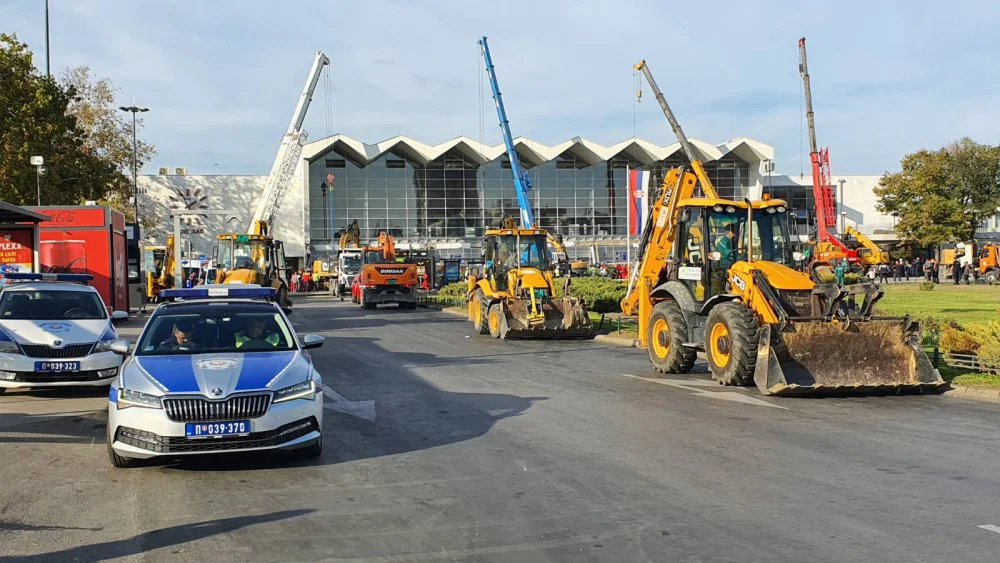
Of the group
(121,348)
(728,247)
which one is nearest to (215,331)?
(121,348)

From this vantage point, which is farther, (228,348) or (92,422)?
(92,422)

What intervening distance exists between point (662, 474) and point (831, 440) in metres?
2.43

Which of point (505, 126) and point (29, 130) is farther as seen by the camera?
point (505, 126)

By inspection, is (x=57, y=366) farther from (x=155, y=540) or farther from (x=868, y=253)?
(x=868, y=253)

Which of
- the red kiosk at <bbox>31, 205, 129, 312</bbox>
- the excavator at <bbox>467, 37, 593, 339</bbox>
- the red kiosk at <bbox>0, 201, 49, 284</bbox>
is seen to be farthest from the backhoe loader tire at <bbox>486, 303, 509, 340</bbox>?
the red kiosk at <bbox>0, 201, 49, 284</bbox>

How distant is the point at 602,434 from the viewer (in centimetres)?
948

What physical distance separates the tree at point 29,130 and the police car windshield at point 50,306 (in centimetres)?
2380

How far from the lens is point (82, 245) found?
26.0 meters

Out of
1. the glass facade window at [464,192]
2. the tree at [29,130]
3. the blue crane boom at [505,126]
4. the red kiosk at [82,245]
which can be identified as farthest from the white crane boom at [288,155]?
the red kiosk at [82,245]

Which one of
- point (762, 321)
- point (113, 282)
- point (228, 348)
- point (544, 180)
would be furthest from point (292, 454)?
point (544, 180)

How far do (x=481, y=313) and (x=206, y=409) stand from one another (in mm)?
16476

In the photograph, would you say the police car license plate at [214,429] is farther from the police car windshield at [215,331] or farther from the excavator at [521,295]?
the excavator at [521,295]

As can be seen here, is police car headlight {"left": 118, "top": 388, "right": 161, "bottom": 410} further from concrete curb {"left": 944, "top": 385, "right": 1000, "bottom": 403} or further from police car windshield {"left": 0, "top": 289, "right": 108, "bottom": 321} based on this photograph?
concrete curb {"left": 944, "top": 385, "right": 1000, "bottom": 403}

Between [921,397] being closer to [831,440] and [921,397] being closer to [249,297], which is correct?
[831,440]
